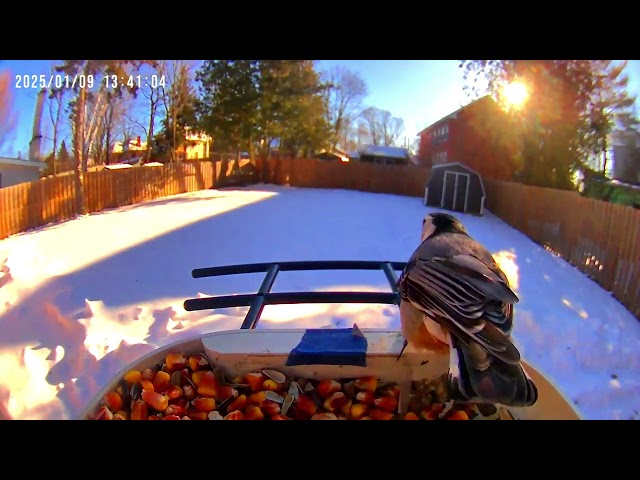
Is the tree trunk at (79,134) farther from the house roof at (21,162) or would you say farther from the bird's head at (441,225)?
the bird's head at (441,225)

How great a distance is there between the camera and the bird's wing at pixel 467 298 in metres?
0.62

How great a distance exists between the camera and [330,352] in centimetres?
74

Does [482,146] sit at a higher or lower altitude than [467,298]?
higher

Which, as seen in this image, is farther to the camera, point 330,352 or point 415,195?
point 415,195

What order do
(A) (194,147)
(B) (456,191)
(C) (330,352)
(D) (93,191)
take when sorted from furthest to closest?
(B) (456,191), (A) (194,147), (D) (93,191), (C) (330,352)

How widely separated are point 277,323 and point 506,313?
1005 mm

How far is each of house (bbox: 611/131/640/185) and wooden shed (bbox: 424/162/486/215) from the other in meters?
0.98

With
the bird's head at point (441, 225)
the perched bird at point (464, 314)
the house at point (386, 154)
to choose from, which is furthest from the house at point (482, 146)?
the perched bird at point (464, 314)

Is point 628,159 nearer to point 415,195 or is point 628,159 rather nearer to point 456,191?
point 456,191

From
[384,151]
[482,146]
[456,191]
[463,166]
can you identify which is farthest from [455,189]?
[384,151]

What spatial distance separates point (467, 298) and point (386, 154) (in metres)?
1.74

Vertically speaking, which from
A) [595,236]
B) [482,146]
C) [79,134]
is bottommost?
[595,236]

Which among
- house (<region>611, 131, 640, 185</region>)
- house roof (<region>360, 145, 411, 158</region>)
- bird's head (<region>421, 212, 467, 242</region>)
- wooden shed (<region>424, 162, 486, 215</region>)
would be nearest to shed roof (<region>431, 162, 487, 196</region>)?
wooden shed (<region>424, 162, 486, 215</region>)
